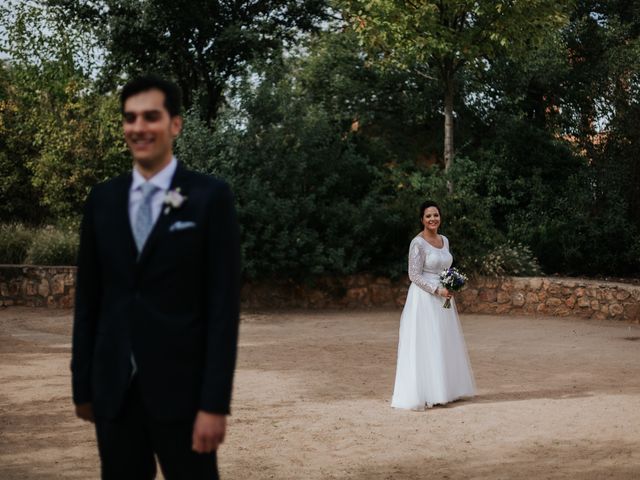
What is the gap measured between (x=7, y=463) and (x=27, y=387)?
12.4 feet

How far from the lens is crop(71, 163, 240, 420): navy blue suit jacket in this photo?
3.21 m

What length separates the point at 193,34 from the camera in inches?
1011

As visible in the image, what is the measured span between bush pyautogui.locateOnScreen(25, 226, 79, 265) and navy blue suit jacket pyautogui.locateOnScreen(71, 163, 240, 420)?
60.5ft

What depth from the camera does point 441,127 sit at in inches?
1047

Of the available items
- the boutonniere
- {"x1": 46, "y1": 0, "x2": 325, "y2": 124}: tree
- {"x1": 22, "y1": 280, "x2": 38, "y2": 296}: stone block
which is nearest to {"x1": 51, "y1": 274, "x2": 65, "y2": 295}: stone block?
{"x1": 22, "y1": 280, "x2": 38, "y2": 296}: stone block

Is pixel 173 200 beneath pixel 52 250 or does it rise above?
above

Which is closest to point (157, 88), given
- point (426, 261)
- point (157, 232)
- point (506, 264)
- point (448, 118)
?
point (157, 232)

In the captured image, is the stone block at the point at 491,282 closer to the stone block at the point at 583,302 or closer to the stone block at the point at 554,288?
the stone block at the point at 554,288

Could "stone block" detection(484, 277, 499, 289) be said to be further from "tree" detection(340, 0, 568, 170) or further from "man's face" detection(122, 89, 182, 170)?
"man's face" detection(122, 89, 182, 170)

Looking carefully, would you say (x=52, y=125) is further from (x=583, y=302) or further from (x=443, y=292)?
(x=443, y=292)

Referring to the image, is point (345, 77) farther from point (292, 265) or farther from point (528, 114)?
point (292, 265)

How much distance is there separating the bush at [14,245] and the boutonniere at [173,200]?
1947 centimetres

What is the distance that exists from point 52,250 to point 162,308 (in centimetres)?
1868

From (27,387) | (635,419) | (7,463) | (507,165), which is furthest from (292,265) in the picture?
(7,463)
